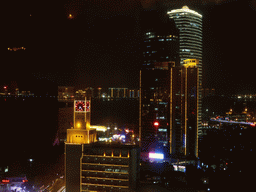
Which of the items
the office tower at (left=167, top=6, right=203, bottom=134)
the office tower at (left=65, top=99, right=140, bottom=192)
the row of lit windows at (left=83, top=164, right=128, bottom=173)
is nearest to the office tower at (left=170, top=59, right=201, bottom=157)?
the office tower at (left=167, top=6, right=203, bottom=134)

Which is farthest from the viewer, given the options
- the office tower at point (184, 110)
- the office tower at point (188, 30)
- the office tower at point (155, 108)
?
the office tower at point (188, 30)

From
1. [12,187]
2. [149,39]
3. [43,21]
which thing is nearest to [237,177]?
[12,187]

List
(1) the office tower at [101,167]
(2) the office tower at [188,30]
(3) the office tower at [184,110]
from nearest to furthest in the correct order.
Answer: (1) the office tower at [101,167]
(3) the office tower at [184,110]
(2) the office tower at [188,30]

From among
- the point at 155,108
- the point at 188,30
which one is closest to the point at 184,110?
the point at 155,108

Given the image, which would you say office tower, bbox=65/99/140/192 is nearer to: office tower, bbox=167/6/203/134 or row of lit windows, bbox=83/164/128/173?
row of lit windows, bbox=83/164/128/173

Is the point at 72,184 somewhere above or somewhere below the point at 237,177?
above

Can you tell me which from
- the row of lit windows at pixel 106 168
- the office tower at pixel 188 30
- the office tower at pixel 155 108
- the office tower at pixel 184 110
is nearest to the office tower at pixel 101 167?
the row of lit windows at pixel 106 168

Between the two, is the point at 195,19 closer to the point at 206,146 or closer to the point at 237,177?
the point at 206,146

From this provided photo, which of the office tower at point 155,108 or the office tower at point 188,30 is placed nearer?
the office tower at point 155,108

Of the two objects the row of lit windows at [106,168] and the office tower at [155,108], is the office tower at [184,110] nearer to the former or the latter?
the office tower at [155,108]
